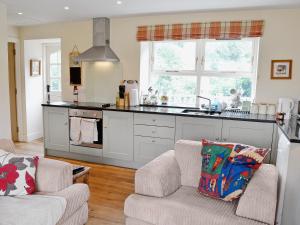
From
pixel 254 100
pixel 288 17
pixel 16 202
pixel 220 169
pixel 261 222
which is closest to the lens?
pixel 261 222

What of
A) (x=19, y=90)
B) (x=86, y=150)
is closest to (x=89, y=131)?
(x=86, y=150)

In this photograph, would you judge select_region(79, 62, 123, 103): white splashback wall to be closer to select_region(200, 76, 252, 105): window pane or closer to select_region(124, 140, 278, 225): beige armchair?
select_region(200, 76, 252, 105): window pane

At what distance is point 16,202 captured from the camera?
1.78 meters

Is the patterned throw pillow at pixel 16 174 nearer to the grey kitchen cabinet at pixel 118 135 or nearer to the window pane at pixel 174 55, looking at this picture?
the grey kitchen cabinet at pixel 118 135

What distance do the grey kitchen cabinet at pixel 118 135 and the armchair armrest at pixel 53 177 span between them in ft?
5.67

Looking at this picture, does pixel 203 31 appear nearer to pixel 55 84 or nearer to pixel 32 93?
pixel 55 84

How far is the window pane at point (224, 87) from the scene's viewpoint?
3.86 m

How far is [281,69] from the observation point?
3.50m

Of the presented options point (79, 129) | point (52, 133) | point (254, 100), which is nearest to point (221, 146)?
point (254, 100)

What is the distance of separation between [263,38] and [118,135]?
2491 millimetres

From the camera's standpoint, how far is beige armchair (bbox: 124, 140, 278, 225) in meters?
1.69

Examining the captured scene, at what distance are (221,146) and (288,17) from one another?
2.39 m

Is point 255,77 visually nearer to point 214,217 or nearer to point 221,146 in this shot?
point 221,146

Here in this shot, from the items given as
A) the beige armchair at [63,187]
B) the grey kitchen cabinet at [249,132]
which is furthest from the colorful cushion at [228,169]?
the grey kitchen cabinet at [249,132]
